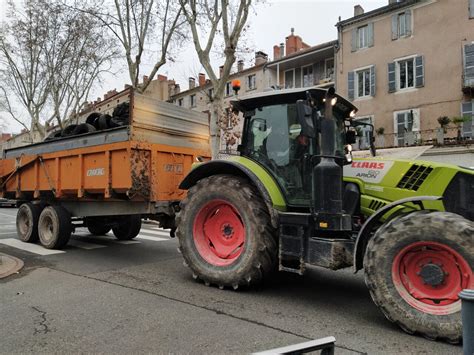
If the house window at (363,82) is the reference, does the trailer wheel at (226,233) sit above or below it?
below

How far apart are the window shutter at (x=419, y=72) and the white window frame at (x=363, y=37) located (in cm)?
353

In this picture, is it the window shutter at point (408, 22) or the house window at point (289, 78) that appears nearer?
the window shutter at point (408, 22)

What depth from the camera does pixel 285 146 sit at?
5090mm

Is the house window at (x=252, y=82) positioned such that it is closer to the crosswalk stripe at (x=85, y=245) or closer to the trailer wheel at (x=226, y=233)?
the crosswalk stripe at (x=85, y=245)

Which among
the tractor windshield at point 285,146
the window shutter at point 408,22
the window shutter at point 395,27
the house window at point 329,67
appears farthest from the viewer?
the house window at point 329,67

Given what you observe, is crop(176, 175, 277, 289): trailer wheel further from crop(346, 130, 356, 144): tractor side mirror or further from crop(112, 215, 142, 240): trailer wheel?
crop(112, 215, 142, 240): trailer wheel

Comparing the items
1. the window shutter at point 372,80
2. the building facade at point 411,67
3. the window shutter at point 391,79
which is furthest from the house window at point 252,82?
the window shutter at point 391,79

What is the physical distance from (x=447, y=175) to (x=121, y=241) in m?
7.68

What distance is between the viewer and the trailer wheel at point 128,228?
31.4ft

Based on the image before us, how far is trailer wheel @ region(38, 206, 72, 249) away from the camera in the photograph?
8.27m

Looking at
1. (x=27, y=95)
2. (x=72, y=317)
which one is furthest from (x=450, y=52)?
(x=27, y=95)

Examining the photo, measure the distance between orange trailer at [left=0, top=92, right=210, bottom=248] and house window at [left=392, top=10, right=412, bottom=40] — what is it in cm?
1928

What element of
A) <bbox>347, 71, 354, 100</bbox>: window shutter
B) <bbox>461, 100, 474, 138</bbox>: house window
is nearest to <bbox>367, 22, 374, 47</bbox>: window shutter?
<bbox>347, 71, 354, 100</bbox>: window shutter

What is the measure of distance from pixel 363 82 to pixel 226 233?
2200 cm
